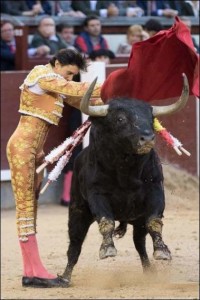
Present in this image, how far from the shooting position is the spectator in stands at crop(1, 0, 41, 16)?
1275 cm

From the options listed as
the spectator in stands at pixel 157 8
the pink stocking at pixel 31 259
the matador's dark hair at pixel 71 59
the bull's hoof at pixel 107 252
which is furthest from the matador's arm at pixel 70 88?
the spectator in stands at pixel 157 8

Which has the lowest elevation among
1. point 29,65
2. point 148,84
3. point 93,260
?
point 93,260

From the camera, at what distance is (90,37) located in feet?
41.7

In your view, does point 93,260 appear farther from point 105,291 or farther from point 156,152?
point 156,152

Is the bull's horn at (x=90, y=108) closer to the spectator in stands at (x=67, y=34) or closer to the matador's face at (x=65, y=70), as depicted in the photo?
the matador's face at (x=65, y=70)

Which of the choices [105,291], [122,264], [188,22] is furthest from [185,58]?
[188,22]

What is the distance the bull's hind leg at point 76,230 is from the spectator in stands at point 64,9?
17.7ft

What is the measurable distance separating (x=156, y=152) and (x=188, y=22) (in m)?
6.34

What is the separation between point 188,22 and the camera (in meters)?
13.5

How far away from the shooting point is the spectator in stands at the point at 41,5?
1295 cm

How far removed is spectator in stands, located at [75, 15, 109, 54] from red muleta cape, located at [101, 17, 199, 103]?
5.12 m

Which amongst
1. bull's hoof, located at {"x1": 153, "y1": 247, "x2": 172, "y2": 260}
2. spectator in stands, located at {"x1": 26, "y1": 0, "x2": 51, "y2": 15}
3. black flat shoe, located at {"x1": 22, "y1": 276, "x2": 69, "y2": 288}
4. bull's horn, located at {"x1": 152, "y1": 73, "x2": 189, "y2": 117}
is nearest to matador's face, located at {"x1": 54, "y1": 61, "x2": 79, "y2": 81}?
bull's horn, located at {"x1": 152, "y1": 73, "x2": 189, "y2": 117}

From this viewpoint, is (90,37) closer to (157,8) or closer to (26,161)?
(157,8)

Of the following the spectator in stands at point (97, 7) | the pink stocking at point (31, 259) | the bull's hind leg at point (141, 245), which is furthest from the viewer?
the spectator in stands at point (97, 7)
